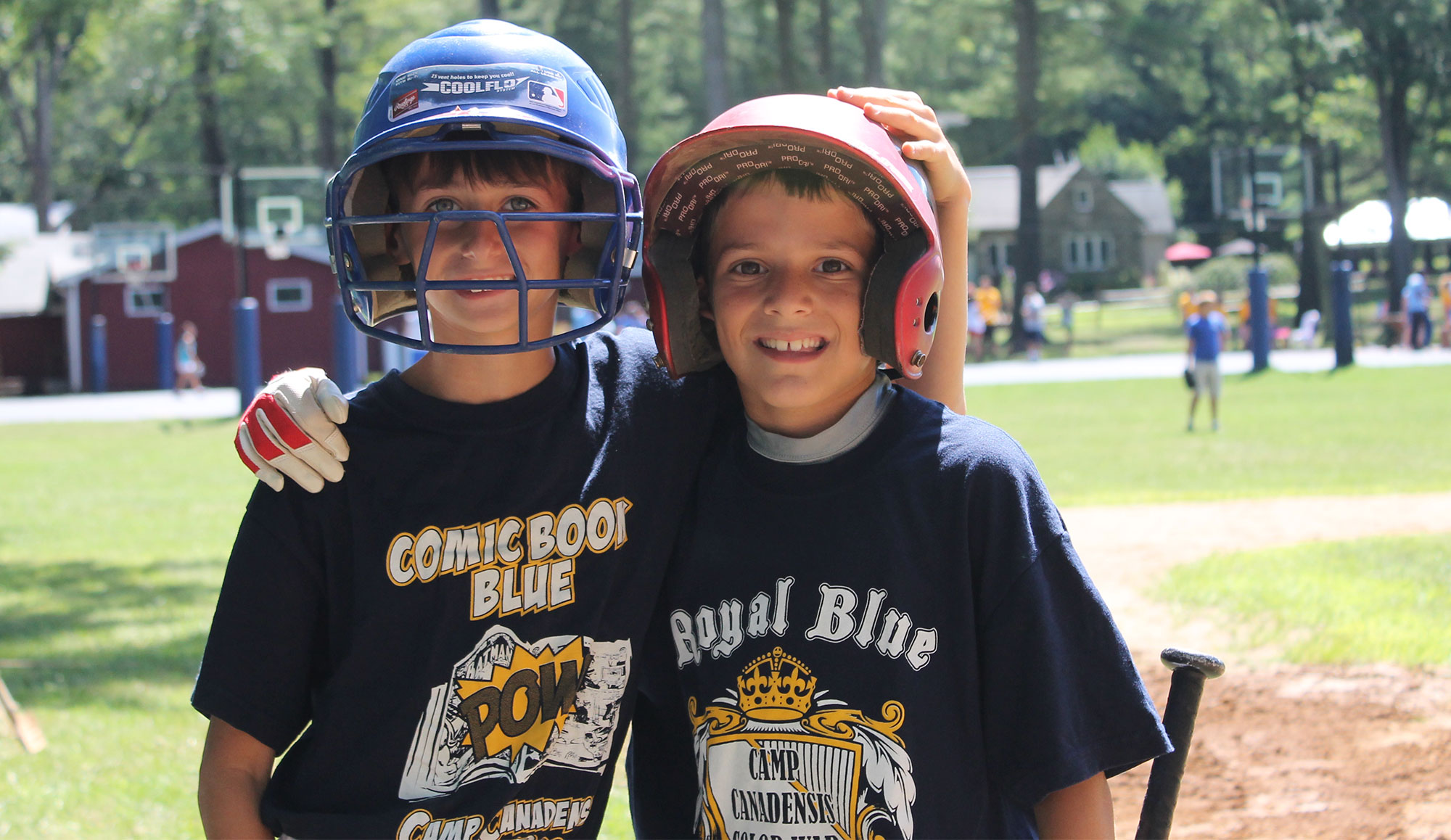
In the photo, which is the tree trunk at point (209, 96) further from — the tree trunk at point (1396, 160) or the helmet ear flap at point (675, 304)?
the helmet ear flap at point (675, 304)

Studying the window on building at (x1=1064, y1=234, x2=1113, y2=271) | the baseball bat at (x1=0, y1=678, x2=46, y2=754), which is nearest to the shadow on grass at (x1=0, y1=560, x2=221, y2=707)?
the baseball bat at (x1=0, y1=678, x2=46, y2=754)

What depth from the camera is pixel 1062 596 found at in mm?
1911

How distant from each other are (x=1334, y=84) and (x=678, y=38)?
23.5 m

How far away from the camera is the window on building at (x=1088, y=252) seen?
217 feet

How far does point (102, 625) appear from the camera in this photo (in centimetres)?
698

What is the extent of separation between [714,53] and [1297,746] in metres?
24.8

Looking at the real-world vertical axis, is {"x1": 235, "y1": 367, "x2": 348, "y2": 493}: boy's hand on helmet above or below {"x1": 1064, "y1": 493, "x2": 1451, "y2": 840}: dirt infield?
above

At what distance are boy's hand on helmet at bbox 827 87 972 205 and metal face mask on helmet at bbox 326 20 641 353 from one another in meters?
0.41

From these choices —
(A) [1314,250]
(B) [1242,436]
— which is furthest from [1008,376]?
(A) [1314,250]

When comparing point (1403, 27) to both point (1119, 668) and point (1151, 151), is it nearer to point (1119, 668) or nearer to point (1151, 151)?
point (1151, 151)

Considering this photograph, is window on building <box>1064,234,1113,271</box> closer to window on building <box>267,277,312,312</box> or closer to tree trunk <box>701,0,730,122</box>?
tree trunk <box>701,0,730,122</box>

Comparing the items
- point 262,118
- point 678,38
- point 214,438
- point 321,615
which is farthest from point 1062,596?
point 262,118

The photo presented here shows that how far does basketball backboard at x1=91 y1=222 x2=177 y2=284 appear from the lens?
3306 centimetres

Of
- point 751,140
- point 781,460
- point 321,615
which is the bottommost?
point 321,615
